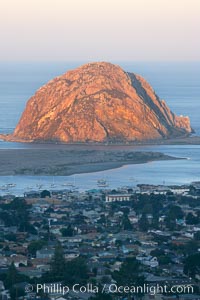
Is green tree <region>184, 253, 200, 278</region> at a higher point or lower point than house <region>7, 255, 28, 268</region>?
higher

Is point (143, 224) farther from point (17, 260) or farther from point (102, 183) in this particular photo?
point (102, 183)

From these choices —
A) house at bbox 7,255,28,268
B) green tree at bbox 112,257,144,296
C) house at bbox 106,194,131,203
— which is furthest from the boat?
green tree at bbox 112,257,144,296

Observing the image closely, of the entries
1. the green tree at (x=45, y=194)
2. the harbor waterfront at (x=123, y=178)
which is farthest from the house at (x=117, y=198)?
the harbor waterfront at (x=123, y=178)

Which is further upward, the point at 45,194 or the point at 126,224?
the point at 45,194

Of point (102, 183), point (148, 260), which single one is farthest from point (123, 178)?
point (148, 260)

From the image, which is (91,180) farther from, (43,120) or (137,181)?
(43,120)

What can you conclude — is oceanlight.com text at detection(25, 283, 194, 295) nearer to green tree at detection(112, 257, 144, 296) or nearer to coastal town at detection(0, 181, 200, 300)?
coastal town at detection(0, 181, 200, 300)

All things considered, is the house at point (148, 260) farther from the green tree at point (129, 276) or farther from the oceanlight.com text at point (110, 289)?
the oceanlight.com text at point (110, 289)
